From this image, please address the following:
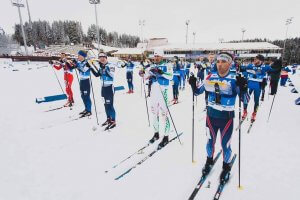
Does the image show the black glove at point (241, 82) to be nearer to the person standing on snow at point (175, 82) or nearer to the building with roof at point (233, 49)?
the person standing on snow at point (175, 82)

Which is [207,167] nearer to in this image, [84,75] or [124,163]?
[124,163]

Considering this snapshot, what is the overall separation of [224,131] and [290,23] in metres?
59.3

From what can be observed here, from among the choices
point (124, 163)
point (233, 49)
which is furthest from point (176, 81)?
point (233, 49)

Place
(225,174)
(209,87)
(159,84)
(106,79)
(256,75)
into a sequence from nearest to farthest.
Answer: (209,87) → (225,174) → (159,84) → (106,79) → (256,75)

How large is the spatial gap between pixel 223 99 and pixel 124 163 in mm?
2570

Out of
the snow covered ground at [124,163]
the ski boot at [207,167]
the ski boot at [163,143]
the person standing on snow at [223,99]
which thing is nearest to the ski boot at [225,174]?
the person standing on snow at [223,99]

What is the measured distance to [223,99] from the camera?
11.0 ft

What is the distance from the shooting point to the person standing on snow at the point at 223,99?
3250 millimetres

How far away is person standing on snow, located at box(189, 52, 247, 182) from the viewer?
10.7 ft

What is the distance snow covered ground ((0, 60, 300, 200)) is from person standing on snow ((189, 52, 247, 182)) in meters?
0.82

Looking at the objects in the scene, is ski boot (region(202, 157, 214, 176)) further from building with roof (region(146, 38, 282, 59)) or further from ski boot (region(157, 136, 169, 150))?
building with roof (region(146, 38, 282, 59))

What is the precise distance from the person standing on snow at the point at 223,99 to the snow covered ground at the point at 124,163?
32.1 inches

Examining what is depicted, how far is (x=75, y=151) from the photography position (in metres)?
4.81

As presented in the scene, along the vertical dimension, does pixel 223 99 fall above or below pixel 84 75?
below
